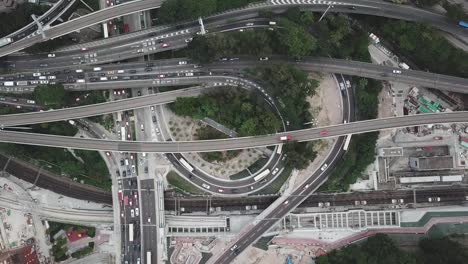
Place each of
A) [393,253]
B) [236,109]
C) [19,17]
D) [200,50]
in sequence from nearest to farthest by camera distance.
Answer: [200,50]
[393,253]
[19,17]
[236,109]

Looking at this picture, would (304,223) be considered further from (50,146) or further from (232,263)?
(50,146)

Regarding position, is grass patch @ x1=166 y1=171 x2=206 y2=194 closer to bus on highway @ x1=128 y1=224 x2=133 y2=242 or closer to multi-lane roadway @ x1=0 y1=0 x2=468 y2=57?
Result: bus on highway @ x1=128 y1=224 x2=133 y2=242

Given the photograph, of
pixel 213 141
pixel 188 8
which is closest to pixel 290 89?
pixel 213 141

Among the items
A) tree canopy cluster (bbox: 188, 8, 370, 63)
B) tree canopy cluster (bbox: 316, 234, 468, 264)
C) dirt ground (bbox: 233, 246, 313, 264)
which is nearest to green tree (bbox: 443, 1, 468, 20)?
tree canopy cluster (bbox: 188, 8, 370, 63)

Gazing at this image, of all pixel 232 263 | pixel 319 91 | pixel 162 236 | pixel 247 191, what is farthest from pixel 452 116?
pixel 162 236

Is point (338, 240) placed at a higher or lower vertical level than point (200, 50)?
lower

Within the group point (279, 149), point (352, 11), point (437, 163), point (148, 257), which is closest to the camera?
point (352, 11)

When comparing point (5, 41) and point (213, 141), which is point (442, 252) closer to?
point (213, 141)
